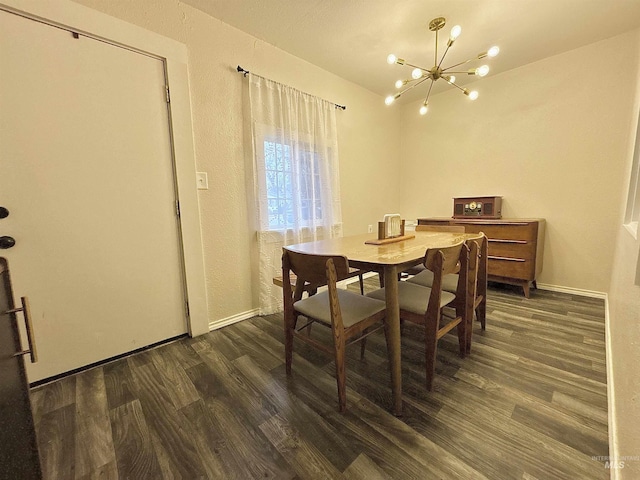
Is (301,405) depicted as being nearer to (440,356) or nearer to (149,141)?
(440,356)

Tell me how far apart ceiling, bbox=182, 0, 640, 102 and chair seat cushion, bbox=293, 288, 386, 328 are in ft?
6.82

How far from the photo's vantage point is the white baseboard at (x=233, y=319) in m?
2.17

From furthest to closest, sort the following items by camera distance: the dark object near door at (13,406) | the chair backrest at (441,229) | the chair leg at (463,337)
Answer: the chair backrest at (441,229), the chair leg at (463,337), the dark object near door at (13,406)

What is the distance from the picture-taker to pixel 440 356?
1.71 m

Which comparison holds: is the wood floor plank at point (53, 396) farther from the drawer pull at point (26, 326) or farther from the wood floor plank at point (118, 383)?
the drawer pull at point (26, 326)

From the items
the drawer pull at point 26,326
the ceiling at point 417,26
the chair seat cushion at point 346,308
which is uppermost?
the ceiling at point 417,26

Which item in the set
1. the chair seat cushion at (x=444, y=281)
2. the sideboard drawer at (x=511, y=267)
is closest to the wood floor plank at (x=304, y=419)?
the chair seat cushion at (x=444, y=281)

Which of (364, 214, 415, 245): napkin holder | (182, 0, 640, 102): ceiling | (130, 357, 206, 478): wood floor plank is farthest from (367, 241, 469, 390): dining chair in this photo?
(182, 0, 640, 102): ceiling

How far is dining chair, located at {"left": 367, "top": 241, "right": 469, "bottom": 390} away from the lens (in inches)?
50.4

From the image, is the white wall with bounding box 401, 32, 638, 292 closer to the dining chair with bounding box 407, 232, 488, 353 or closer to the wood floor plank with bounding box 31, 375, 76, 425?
the dining chair with bounding box 407, 232, 488, 353

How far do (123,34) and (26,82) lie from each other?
605 millimetres

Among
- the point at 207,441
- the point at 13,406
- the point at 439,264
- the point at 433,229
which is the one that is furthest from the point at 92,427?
the point at 433,229

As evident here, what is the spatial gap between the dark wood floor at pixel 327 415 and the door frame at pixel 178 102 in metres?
A: 0.46

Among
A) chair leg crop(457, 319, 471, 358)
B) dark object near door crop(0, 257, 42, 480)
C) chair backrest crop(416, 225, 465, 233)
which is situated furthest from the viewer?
chair backrest crop(416, 225, 465, 233)
